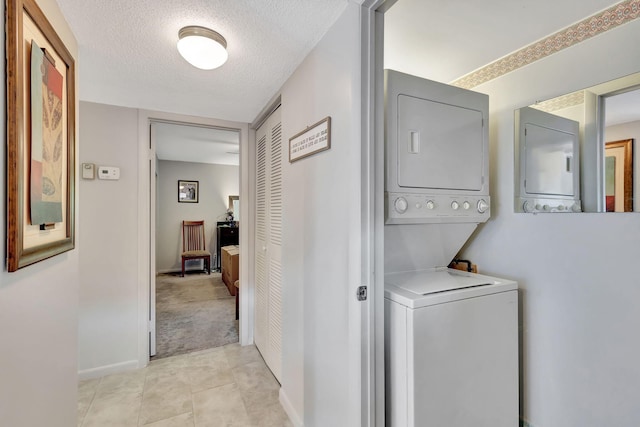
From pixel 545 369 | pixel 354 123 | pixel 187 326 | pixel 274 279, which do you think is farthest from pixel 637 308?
pixel 187 326

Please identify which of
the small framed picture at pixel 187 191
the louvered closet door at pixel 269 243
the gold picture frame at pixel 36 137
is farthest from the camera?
the small framed picture at pixel 187 191

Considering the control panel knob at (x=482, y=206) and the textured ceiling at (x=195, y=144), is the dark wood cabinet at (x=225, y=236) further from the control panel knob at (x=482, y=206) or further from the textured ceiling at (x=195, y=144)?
the control panel knob at (x=482, y=206)

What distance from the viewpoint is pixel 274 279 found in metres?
2.17

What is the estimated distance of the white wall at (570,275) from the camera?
1.19 meters

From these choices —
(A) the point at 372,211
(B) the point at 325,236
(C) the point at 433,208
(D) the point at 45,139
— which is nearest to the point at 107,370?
(D) the point at 45,139

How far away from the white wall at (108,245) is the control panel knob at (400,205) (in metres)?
2.18

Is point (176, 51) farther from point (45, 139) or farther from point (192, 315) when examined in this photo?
point (192, 315)

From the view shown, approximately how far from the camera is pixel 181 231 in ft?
19.2

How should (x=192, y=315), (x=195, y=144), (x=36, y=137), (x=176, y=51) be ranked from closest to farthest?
1. (x=36, y=137)
2. (x=176, y=51)
3. (x=192, y=315)
4. (x=195, y=144)

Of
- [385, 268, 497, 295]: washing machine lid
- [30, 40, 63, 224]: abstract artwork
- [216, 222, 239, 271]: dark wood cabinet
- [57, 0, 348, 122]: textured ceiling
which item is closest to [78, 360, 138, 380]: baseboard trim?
[30, 40, 63, 224]: abstract artwork

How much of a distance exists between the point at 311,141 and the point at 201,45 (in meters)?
0.67

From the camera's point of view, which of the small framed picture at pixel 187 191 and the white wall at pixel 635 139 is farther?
the small framed picture at pixel 187 191

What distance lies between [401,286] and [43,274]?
142 centimetres

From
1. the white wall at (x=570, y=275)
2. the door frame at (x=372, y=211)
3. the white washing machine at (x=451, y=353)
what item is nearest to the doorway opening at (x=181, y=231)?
the door frame at (x=372, y=211)
